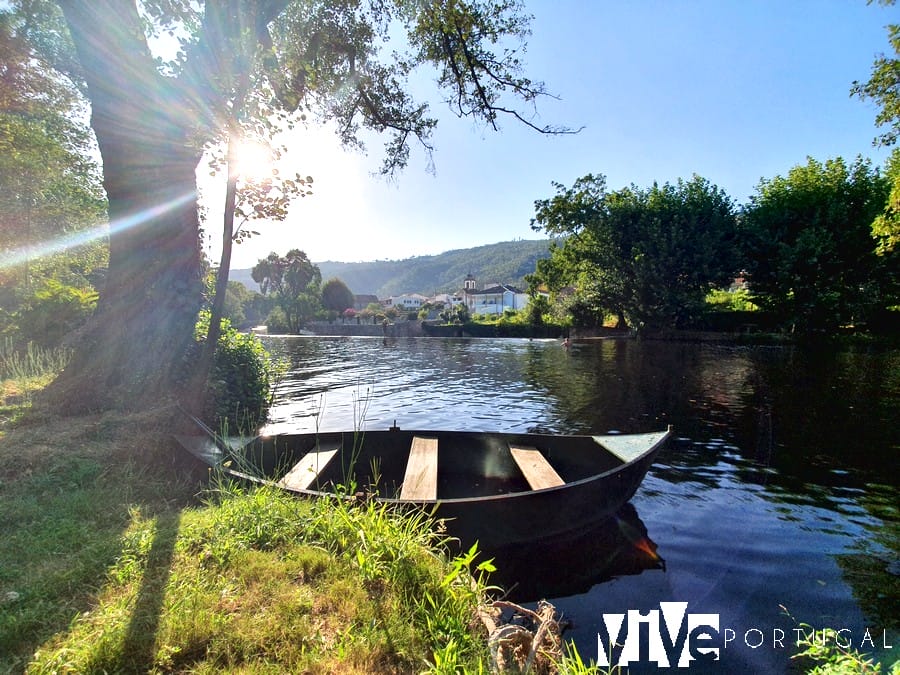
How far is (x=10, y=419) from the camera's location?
6480 mm

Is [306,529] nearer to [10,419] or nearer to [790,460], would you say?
[10,419]

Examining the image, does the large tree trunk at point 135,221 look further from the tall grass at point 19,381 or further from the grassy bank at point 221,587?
the grassy bank at point 221,587

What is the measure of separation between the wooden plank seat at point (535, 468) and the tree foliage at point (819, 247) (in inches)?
1544

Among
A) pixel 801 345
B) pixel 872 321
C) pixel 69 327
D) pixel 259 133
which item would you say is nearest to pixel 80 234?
pixel 69 327

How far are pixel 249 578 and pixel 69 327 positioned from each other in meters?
17.3

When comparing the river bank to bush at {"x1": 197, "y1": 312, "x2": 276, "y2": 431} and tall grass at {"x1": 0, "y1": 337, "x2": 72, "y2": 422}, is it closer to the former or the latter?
tall grass at {"x1": 0, "y1": 337, "x2": 72, "y2": 422}

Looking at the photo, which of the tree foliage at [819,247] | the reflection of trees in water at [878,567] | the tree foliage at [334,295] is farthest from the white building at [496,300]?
the reflection of trees in water at [878,567]

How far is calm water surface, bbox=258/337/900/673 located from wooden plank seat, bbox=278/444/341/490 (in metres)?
0.83

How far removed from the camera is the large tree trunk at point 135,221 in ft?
25.0

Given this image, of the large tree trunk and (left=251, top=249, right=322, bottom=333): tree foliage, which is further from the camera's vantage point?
(left=251, top=249, right=322, bottom=333): tree foliage

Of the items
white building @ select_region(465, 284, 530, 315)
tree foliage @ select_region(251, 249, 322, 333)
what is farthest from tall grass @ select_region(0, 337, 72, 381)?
white building @ select_region(465, 284, 530, 315)

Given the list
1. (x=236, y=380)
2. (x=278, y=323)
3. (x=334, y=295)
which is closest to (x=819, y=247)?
(x=236, y=380)

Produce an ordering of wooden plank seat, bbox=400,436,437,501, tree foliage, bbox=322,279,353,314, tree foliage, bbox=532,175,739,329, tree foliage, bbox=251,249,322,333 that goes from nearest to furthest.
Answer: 1. wooden plank seat, bbox=400,436,437,501
2. tree foliage, bbox=532,175,739,329
3. tree foliage, bbox=251,249,322,333
4. tree foliage, bbox=322,279,353,314

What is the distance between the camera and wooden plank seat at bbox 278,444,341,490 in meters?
4.89
